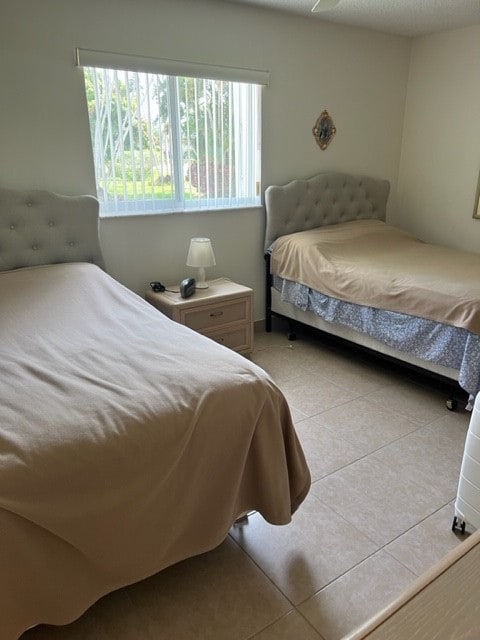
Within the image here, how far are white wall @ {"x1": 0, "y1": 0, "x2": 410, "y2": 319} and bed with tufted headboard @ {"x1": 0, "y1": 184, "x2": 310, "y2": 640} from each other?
128 centimetres

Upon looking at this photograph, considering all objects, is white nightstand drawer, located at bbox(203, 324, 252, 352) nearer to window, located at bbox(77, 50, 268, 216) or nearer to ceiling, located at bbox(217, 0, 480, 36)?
window, located at bbox(77, 50, 268, 216)

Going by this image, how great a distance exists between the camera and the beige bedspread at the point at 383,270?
97.1 inches

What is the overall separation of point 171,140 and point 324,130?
1.39 metres

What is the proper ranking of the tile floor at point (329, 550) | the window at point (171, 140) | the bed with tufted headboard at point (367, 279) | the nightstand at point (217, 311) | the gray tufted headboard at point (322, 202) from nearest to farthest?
the tile floor at point (329, 550) → the bed with tufted headboard at point (367, 279) → the window at point (171, 140) → the nightstand at point (217, 311) → the gray tufted headboard at point (322, 202)

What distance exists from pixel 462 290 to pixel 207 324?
1.56m

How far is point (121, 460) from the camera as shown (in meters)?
1.21

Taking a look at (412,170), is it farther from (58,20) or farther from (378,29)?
(58,20)

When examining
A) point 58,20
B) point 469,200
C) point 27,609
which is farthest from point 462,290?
point 58,20

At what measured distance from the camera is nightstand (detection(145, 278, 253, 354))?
116 inches

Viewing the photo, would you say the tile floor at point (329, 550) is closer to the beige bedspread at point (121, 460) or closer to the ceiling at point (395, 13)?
the beige bedspread at point (121, 460)

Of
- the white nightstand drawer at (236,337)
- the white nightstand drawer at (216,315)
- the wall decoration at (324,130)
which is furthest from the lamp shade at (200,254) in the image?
the wall decoration at (324,130)

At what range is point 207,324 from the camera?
10.1 feet

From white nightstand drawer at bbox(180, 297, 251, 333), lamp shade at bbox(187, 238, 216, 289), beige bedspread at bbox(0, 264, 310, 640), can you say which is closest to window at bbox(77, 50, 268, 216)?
lamp shade at bbox(187, 238, 216, 289)

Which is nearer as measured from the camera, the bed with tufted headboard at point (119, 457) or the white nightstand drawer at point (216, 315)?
the bed with tufted headboard at point (119, 457)
